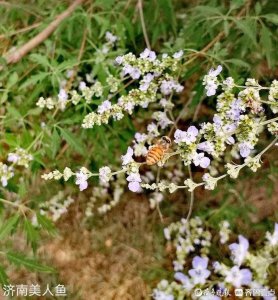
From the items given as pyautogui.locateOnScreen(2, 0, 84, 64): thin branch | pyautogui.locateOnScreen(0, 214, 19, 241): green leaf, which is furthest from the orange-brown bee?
pyautogui.locateOnScreen(2, 0, 84, 64): thin branch

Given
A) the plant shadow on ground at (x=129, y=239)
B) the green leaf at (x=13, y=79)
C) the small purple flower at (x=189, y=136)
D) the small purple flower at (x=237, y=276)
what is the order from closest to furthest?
the small purple flower at (x=189, y=136) < the small purple flower at (x=237, y=276) < the green leaf at (x=13, y=79) < the plant shadow on ground at (x=129, y=239)

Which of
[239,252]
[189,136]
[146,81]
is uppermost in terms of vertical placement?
[146,81]

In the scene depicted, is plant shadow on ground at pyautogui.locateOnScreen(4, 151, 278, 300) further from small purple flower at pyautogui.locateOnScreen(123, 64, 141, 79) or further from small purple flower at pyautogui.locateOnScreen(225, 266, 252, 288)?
small purple flower at pyautogui.locateOnScreen(123, 64, 141, 79)

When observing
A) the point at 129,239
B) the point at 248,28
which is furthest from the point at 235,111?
the point at 129,239

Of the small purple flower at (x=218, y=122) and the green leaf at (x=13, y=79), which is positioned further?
the green leaf at (x=13, y=79)

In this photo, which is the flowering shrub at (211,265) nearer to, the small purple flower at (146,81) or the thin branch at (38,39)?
the small purple flower at (146,81)

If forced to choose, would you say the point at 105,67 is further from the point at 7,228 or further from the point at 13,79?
the point at 7,228

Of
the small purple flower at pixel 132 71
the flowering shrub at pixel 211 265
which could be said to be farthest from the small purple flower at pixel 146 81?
the flowering shrub at pixel 211 265
